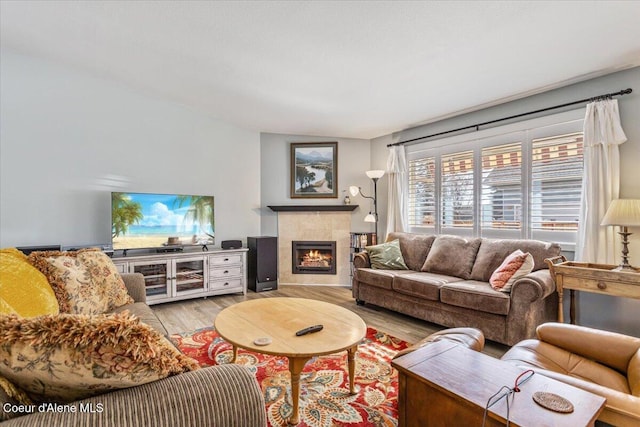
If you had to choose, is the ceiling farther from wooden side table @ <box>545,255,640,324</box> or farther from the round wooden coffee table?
the round wooden coffee table

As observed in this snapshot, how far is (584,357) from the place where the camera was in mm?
1687

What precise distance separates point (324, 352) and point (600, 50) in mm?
3127

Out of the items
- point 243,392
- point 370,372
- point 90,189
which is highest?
point 90,189

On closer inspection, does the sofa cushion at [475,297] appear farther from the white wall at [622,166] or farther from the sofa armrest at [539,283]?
the white wall at [622,166]

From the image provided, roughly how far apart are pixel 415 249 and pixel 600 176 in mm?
1944

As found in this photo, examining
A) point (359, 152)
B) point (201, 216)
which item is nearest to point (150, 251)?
point (201, 216)

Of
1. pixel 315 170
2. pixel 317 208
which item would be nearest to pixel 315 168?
pixel 315 170

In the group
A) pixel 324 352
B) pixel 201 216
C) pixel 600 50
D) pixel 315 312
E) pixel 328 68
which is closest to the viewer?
pixel 324 352

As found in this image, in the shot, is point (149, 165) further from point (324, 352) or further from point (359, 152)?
point (324, 352)

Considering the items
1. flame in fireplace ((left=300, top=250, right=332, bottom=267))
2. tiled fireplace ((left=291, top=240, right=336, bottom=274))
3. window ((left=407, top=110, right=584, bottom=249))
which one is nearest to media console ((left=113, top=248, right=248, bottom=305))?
tiled fireplace ((left=291, top=240, right=336, bottom=274))

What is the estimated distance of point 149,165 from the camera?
421 cm

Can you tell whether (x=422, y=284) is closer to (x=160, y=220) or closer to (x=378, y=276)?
(x=378, y=276)

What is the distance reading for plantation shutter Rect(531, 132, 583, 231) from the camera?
124 inches

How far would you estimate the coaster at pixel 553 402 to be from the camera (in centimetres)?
106
